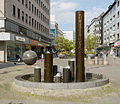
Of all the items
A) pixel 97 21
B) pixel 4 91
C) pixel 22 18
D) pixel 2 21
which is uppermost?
pixel 97 21

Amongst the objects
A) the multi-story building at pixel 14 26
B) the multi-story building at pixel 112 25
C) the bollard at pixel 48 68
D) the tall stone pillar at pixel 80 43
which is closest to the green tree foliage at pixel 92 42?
the multi-story building at pixel 112 25

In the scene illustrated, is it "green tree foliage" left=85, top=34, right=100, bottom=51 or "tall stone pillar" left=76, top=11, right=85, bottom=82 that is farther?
"green tree foliage" left=85, top=34, right=100, bottom=51

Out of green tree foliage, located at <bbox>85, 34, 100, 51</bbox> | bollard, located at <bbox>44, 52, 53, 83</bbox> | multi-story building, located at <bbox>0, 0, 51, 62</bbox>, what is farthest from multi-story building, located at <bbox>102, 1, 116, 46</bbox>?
bollard, located at <bbox>44, 52, 53, 83</bbox>

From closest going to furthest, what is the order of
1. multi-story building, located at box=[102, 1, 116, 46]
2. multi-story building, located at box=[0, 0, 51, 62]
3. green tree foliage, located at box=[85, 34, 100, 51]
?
multi-story building, located at box=[0, 0, 51, 62] < multi-story building, located at box=[102, 1, 116, 46] < green tree foliage, located at box=[85, 34, 100, 51]

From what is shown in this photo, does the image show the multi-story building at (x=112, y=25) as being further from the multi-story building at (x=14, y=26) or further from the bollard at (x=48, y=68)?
the bollard at (x=48, y=68)

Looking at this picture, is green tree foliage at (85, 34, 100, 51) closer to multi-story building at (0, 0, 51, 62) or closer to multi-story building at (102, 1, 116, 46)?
multi-story building at (102, 1, 116, 46)

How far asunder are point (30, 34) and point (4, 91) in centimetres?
2895

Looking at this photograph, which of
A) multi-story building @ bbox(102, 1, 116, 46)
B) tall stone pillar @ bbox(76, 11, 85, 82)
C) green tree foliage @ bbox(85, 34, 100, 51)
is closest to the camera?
tall stone pillar @ bbox(76, 11, 85, 82)

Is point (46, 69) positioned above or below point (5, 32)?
below

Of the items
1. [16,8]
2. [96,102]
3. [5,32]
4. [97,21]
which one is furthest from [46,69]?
[97,21]

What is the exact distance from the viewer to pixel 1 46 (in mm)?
24688

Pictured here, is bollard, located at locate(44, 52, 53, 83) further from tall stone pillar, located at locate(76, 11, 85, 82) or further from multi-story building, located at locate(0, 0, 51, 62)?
multi-story building, located at locate(0, 0, 51, 62)

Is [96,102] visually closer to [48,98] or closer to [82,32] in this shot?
[48,98]

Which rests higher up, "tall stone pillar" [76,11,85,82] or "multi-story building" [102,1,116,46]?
"multi-story building" [102,1,116,46]
